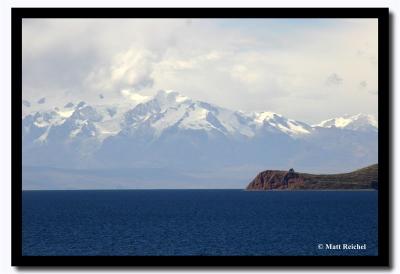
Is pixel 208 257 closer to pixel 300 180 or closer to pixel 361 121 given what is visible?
pixel 361 121

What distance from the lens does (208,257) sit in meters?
20.8

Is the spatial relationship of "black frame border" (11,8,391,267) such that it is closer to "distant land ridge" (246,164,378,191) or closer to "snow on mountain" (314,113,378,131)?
"snow on mountain" (314,113,378,131)

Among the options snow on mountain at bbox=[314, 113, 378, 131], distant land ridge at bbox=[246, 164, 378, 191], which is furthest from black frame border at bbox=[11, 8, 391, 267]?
distant land ridge at bbox=[246, 164, 378, 191]

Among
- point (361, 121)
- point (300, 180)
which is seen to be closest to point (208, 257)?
point (361, 121)

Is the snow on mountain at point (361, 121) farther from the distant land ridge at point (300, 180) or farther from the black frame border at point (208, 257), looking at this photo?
the distant land ridge at point (300, 180)

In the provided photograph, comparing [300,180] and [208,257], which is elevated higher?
[208,257]

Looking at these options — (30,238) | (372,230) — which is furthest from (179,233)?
(372,230)

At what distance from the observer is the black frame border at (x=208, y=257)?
821 inches

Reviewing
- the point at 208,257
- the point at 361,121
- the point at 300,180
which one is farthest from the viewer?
the point at 300,180

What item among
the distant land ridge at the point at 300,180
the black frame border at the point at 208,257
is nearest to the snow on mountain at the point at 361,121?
the black frame border at the point at 208,257

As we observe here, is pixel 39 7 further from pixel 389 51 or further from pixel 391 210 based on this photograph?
pixel 391 210

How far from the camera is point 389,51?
21.5m

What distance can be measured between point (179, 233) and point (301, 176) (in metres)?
133

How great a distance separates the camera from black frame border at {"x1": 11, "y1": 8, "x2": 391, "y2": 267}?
20844 millimetres
